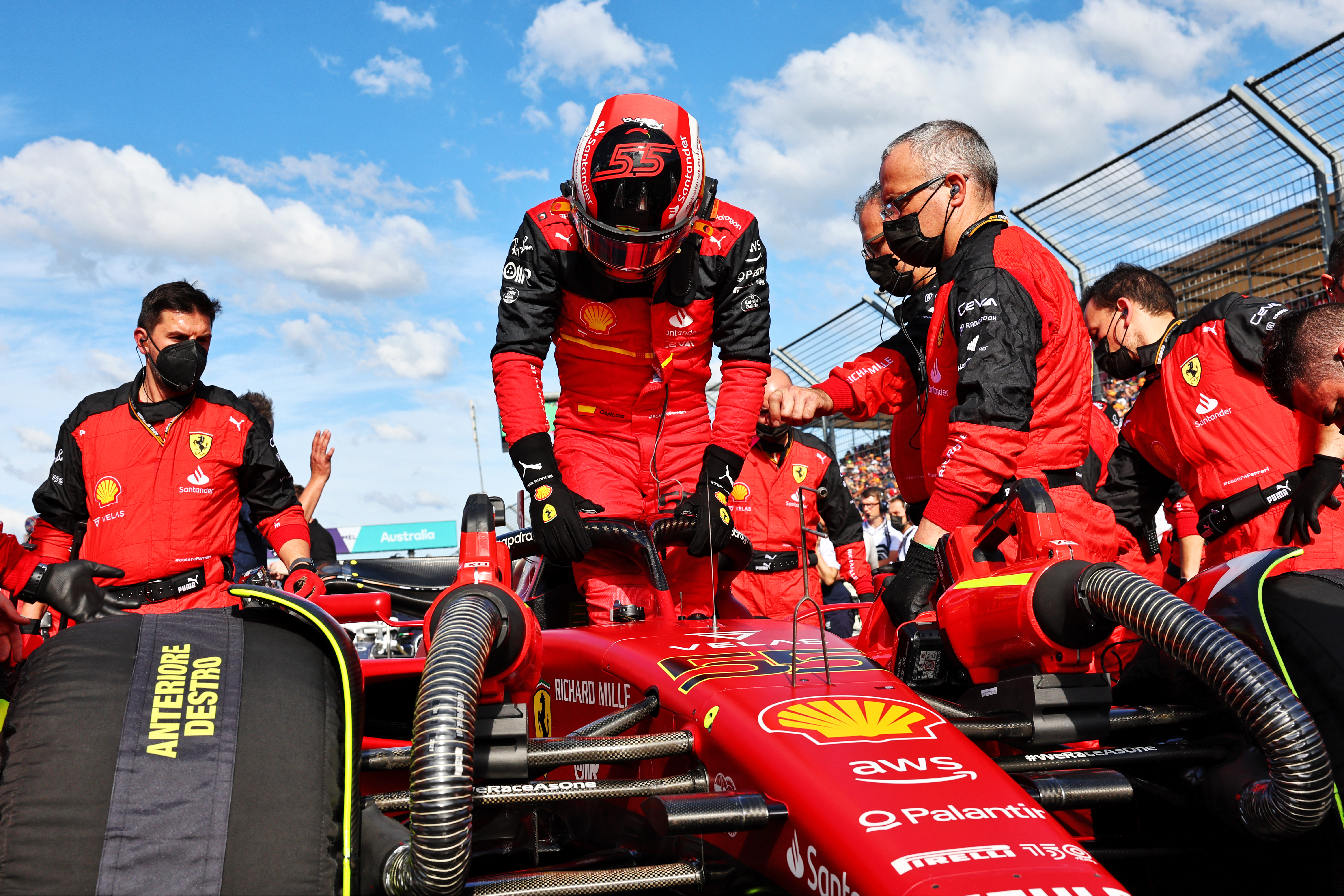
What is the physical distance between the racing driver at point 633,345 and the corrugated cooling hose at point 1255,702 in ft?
5.07

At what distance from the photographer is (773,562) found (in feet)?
23.1

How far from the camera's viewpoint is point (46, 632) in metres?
5.31

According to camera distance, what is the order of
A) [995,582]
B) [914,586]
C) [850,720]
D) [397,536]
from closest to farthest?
[850,720], [995,582], [914,586], [397,536]

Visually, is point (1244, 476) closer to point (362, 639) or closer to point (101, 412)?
point (101, 412)

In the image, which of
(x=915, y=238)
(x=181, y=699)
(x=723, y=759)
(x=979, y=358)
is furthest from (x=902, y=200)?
(x=181, y=699)

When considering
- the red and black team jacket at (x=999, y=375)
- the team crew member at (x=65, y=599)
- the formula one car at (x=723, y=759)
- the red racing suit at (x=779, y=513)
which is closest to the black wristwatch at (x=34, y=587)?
the team crew member at (x=65, y=599)

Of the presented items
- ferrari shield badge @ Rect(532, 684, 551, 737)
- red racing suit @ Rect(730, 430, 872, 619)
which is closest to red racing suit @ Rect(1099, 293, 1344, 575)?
ferrari shield badge @ Rect(532, 684, 551, 737)

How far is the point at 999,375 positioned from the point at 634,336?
140 centimetres

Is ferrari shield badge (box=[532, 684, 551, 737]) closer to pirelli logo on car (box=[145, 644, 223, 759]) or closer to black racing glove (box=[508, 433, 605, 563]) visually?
black racing glove (box=[508, 433, 605, 563])

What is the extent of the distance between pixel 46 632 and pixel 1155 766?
17.0 feet

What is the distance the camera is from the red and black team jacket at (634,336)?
372 centimetres

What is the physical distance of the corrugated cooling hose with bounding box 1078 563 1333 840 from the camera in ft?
6.29

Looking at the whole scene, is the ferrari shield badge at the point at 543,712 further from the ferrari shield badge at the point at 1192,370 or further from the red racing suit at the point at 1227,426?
the ferrari shield badge at the point at 1192,370

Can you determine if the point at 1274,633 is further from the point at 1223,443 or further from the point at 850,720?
the point at 1223,443
